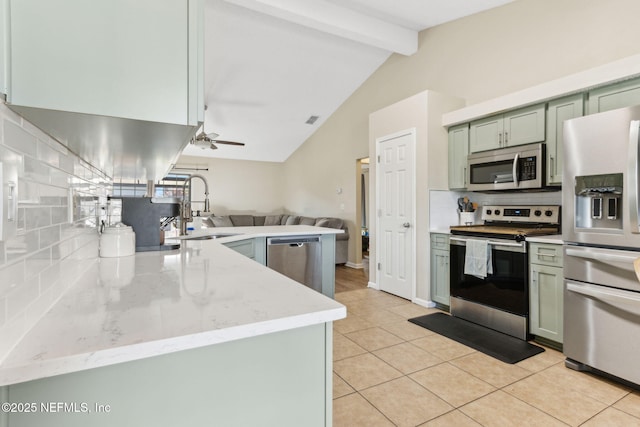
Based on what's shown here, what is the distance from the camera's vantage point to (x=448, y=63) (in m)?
3.97

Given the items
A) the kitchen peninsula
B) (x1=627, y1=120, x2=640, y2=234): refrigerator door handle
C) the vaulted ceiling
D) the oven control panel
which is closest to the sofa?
the vaulted ceiling

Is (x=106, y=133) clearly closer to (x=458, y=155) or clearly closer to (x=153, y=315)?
(x=153, y=315)

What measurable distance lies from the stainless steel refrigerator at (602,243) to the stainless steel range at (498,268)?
0.41 metres

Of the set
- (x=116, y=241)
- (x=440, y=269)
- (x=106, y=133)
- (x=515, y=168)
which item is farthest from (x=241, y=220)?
(x=106, y=133)

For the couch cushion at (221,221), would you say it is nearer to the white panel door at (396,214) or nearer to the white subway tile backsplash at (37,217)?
the white panel door at (396,214)

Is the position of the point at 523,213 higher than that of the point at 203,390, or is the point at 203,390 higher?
the point at 523,213

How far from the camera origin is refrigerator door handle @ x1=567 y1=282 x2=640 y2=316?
184 centimetres

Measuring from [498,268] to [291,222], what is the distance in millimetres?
5308

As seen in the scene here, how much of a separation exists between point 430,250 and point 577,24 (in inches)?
96.8

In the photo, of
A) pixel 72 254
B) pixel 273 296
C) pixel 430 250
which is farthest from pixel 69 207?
pixel 430 250

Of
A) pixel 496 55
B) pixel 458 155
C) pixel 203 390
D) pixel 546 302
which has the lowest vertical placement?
pixel 546 302

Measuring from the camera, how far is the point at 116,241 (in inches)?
59.9

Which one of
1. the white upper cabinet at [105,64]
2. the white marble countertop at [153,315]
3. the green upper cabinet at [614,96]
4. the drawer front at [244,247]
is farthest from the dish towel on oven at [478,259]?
the white upper cabinet at [105,64]

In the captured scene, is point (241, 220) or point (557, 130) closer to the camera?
point (557, 130)
